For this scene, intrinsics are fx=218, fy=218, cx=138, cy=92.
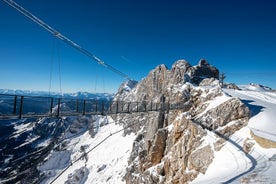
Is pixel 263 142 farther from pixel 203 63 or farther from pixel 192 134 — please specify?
pixel 203 63

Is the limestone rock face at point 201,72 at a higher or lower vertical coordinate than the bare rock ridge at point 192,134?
higher

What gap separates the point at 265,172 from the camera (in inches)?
466

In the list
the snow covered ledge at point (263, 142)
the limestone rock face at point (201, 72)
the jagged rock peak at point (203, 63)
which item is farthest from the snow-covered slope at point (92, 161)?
the snow covered ledge at point (263, 142)

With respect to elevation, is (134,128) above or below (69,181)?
above

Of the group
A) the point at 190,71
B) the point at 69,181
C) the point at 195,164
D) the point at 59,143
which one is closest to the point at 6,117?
the point at 195,164

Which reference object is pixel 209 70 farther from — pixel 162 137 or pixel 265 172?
pixel 265 172

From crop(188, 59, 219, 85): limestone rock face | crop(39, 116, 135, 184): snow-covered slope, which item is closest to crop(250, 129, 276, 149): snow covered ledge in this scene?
crop(188, 59, 219, 85): limestone rock face

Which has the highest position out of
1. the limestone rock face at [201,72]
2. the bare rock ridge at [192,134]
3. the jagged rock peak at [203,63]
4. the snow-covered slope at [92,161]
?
the jagged rock peak at [203,63]

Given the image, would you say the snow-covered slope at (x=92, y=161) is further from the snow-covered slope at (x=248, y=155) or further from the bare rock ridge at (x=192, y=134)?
the snow-covered slope at (x=248, y=155)

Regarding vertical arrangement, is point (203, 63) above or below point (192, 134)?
above

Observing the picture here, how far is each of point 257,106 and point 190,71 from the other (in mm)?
43912

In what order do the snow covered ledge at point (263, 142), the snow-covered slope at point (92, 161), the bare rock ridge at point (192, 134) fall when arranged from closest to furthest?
the snow covered ledge at point (263, 142) → the bare rock ridge at point (192, 134) → the snow-covered slope at point (92, 161)

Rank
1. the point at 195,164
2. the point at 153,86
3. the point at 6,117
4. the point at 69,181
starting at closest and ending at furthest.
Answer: the point at 6,117, the point at 195,164, the point at 69,181, the point at 153,86

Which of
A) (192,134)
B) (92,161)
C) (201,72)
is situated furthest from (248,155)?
(92,161)
